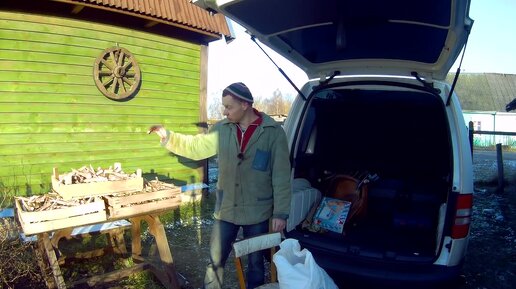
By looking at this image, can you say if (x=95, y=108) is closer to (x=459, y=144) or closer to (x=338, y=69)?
(x=338, y=69)

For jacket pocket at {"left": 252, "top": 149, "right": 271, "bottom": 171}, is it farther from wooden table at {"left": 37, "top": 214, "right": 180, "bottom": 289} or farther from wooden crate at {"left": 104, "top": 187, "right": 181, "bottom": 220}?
wooden table at {"left": 37, "top": 214, "right": 180, "bottom": 289}

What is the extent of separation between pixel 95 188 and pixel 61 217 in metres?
0.33

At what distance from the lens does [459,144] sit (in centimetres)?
289

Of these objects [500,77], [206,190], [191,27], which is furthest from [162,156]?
[500,77]

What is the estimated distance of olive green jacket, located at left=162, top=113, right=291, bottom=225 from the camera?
2650 millimetres

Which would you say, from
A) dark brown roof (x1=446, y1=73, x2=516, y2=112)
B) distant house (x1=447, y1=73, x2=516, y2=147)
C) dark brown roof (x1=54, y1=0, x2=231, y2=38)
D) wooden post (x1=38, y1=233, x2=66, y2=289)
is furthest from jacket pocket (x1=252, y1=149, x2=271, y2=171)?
dark brown roof (x1=446, y1=73, x2=516, y2=112)

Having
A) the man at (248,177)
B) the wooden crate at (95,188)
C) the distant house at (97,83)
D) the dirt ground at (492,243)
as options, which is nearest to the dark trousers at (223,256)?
the man at (248,177)

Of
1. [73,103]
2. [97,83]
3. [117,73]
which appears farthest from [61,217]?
[117,73]

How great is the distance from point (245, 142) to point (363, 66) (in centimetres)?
159

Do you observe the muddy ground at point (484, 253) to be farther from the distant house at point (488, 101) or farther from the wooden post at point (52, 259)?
the distant house at point (488, 101)

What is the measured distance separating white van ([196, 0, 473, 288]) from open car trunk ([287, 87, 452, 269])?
12 millimetres

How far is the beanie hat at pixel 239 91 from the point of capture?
2.59 meters

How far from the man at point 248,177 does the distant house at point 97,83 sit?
10.2 feet

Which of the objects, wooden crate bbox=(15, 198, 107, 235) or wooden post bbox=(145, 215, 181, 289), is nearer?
wooden crate bbox=(15, 198, 107, 235)
